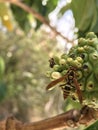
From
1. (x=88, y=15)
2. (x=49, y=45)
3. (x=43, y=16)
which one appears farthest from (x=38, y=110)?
(x=88, y=15)

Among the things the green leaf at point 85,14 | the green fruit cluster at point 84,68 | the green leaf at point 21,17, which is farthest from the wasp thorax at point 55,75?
the green leaf at point 21,17

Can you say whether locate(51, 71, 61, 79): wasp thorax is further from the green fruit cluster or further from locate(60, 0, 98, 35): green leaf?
locate(60, 0, 98, 35): green leaf

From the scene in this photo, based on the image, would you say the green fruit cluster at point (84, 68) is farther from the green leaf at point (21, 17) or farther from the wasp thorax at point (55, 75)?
the green leaf at point (21, 17)

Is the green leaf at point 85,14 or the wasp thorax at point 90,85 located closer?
the wasp thorax at point 90,85

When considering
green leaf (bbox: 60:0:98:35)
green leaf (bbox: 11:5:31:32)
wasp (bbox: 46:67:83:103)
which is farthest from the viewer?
green leaf (bbox: 11:5:31:32)

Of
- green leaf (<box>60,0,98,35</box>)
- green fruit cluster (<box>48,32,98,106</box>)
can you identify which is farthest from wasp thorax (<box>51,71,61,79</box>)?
green leaf (<box>60,0,98,35</box>)

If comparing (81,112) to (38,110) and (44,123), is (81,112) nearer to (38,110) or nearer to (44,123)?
(44,123)

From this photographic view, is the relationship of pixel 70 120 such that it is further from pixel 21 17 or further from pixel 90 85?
pixel 21 17

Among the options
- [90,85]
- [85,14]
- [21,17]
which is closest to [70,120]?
[90,85]
